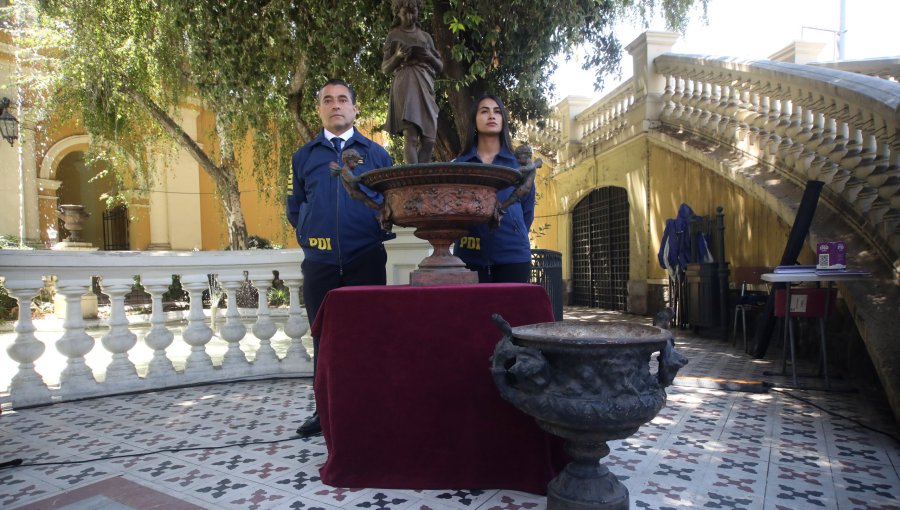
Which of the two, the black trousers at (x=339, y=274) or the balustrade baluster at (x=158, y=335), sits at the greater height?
the black trousers at (x=339, y=274)

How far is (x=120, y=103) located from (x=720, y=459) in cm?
1009

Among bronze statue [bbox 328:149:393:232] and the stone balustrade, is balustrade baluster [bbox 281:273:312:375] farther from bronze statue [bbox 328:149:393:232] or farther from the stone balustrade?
the stone balustrade

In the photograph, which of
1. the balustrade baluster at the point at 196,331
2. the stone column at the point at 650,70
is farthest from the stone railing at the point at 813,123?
the balustrade baluster at the point at 196,331

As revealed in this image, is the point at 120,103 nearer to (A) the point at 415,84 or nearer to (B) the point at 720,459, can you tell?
(A) the point at 415,84

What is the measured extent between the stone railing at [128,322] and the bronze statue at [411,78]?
1353 millimetres

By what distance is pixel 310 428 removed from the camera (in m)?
2.97

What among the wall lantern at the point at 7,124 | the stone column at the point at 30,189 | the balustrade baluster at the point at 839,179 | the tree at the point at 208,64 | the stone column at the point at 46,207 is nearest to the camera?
the balustrade baluster at the point at 839,179

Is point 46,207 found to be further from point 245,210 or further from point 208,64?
point 208,64

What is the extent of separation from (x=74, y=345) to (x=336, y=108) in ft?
8.52

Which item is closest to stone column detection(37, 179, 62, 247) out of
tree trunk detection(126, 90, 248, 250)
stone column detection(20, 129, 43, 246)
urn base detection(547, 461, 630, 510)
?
stone column detection(20, 129, 43, 246)

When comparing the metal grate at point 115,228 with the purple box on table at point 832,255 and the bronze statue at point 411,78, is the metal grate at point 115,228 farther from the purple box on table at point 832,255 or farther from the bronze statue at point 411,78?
the purple box on table at point 832,255

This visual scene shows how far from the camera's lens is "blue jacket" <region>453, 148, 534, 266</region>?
2.68 metres

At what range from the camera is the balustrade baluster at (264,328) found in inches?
166

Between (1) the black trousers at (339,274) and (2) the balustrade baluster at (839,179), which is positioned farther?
(2) the balustrade baluster at (839,179)
